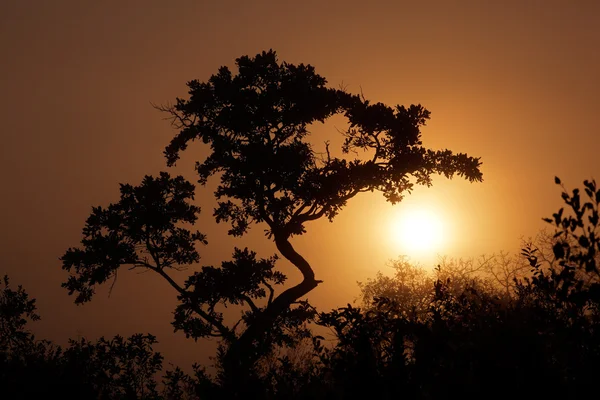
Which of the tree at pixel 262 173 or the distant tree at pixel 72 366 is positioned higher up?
the tree at pixel 262 173

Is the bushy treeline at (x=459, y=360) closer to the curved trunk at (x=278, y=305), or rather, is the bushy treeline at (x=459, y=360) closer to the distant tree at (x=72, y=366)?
the distant tree at (x=72, y=366)

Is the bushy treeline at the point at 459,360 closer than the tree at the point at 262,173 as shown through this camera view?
Yes

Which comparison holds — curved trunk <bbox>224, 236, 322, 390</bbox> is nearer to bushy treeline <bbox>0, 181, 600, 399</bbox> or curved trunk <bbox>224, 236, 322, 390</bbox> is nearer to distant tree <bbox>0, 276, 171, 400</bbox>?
distant tree <bbox>0, 276, 171, 400</bbox>

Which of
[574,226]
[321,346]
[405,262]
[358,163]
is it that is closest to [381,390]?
[321,346]

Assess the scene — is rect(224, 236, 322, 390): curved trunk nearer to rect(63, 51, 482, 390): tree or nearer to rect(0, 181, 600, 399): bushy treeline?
rect(63, 51, 482, 390): tree

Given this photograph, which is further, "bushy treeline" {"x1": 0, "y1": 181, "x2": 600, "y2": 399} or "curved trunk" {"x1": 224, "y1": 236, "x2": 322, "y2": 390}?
"curved trunk" {"x1": 224, "y1": 236, "x2": 322, "y2": 390}

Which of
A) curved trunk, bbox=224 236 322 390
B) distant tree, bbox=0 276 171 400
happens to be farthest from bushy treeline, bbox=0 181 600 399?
curved trunk, bbox=224 236 322 390

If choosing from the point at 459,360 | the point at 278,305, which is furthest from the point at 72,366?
the point at 278,305

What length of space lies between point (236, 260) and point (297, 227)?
2.70 metres

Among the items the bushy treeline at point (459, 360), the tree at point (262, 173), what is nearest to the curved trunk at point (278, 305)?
the tree at point (262, 173)

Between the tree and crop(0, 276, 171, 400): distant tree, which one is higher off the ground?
the tree

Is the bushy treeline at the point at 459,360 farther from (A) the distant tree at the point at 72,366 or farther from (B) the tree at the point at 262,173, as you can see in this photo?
(B) the tree at the point at 262,173

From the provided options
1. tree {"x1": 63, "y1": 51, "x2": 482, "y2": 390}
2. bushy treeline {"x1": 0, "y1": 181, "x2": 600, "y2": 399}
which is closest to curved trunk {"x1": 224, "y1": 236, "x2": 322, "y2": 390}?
tree {"x1": 63, "y1": 51, "x2": 482, "y2": 390}

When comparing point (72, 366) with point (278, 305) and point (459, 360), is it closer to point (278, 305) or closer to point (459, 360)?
point (459, 360)
